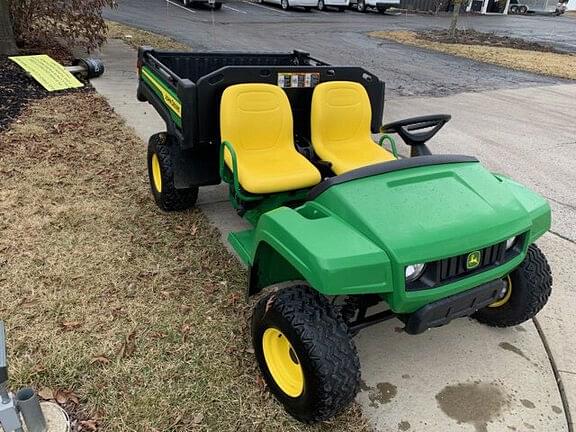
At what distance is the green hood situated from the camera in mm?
1913

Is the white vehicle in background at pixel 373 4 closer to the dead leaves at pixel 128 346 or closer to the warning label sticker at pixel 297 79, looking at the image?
the warning label sticker at pixel 297 79

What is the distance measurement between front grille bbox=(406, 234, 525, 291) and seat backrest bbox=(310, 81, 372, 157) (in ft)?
4.58

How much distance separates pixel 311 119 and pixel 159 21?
11.8m

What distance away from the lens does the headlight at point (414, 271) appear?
75.1 inches

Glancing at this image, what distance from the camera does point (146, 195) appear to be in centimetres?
401

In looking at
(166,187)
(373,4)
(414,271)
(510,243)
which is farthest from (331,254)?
(373,4)

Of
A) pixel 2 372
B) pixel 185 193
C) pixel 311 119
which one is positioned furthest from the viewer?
pixel 185 193

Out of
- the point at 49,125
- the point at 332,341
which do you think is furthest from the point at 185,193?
the point at 49,125

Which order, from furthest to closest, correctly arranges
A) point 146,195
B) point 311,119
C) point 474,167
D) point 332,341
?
point 146,195, point 311,119, point 474,167, point 332,341

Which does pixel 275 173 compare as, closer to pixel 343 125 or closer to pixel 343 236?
pixel 343 125

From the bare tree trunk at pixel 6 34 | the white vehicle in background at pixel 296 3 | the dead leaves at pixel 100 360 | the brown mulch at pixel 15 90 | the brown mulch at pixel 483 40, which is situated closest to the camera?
the dead leaves at pixel 100 360

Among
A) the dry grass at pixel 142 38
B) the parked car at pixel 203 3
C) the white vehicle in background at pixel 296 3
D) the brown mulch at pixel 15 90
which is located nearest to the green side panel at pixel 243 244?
the brown mulch at pixel 15 90

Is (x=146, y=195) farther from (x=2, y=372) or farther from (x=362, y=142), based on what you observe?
(x=2, y=372)

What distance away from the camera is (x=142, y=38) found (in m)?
10.5
